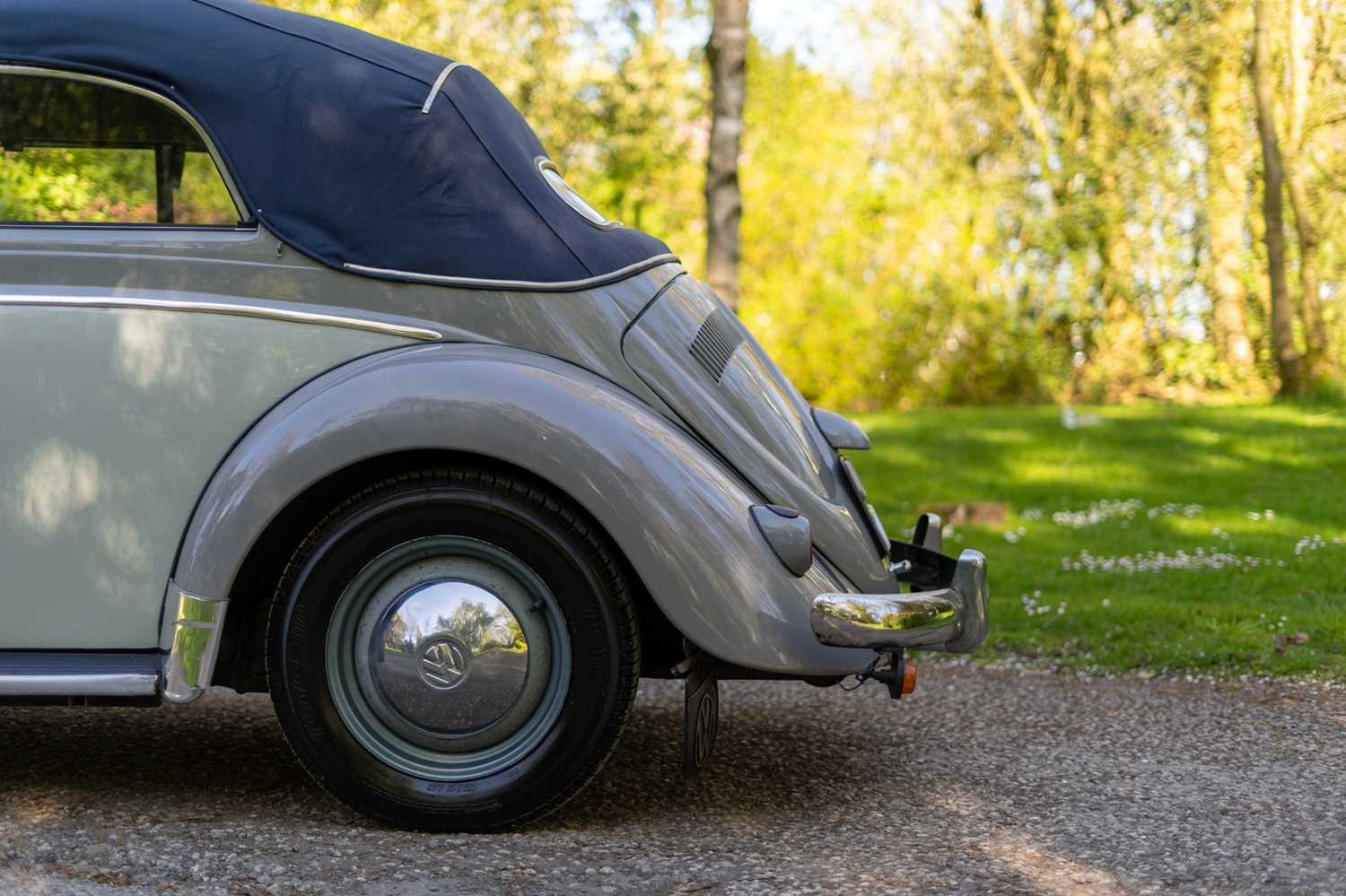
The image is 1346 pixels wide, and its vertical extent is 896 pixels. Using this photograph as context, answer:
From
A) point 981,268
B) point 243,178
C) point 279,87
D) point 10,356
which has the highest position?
point 981,268

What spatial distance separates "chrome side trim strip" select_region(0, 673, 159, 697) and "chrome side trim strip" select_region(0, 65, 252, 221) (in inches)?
44.9

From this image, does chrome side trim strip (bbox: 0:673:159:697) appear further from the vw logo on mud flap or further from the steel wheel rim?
the vw logo on mud flap

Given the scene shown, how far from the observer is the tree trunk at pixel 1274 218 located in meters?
10.9

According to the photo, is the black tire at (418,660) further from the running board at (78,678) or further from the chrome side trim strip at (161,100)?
the chrome side trim strip at (161,100)

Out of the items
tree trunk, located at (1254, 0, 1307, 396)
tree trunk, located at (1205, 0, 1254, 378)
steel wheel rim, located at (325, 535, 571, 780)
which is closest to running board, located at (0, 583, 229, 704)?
steel wheel rim, located at (325, 535, 571, 780)

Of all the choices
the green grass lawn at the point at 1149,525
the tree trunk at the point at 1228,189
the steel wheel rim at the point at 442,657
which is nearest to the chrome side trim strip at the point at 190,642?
the steel wheel rim at the point at 442,657

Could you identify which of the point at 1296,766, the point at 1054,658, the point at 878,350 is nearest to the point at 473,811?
the point at 1296,766

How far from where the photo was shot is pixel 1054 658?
17.6 ft

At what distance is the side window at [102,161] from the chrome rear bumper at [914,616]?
1747 millimetres

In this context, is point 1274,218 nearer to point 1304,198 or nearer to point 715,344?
point 1304,198

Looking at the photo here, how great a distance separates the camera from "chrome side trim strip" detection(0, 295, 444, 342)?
3.36 m

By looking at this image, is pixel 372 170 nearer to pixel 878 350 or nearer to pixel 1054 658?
pixel 1054 658

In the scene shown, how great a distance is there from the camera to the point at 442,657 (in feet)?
10.9

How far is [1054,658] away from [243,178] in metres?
3.43
